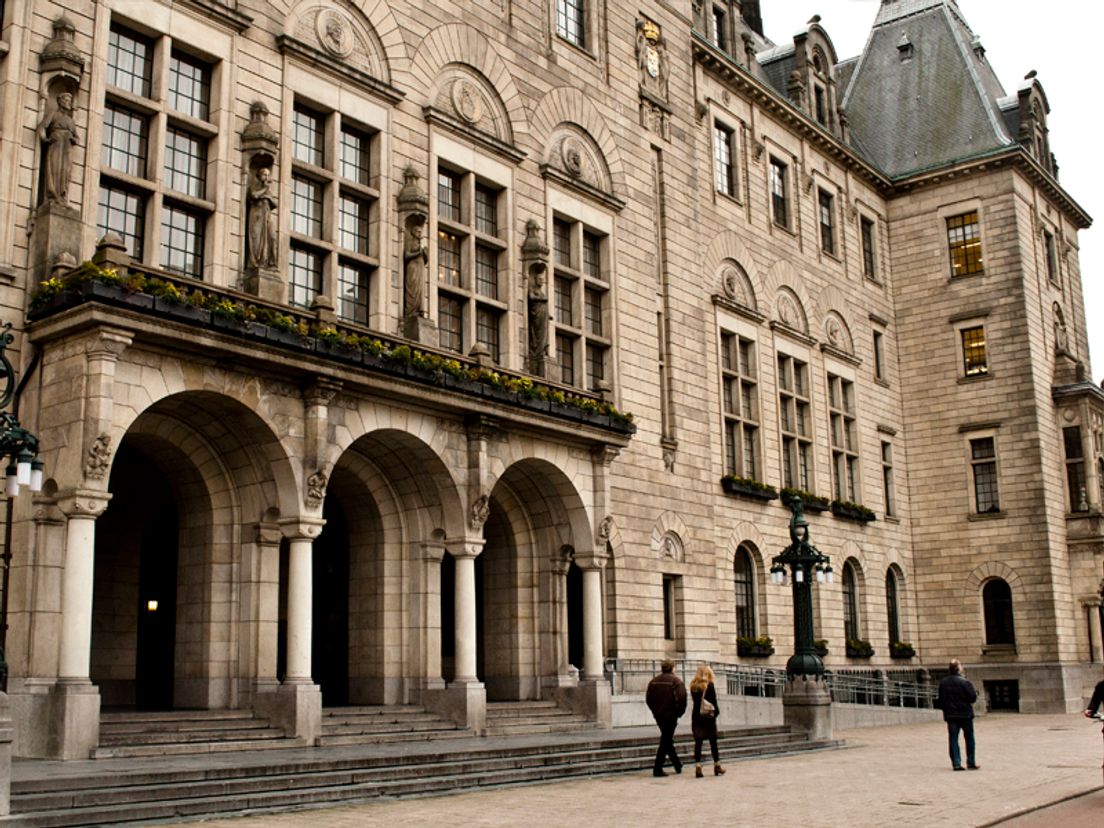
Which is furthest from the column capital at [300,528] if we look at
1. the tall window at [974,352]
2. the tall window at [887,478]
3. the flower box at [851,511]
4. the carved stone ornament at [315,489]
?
the tall window at [974,352]

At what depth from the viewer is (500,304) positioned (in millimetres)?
27438

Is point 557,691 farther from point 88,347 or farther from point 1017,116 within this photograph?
point 1017,116

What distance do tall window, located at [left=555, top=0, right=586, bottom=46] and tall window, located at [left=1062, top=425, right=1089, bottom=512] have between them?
25.2 metres

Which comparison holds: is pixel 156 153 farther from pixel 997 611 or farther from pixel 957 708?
pixel 997 611

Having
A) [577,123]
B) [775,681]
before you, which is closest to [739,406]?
[775,681]

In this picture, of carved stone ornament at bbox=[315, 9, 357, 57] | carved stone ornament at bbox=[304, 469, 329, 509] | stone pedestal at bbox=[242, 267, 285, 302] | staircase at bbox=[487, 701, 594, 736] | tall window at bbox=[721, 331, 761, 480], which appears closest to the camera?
carved stone ornament at bbox=[304, 469, 329, 509]

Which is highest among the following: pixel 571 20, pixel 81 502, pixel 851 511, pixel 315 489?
pixel 571 20

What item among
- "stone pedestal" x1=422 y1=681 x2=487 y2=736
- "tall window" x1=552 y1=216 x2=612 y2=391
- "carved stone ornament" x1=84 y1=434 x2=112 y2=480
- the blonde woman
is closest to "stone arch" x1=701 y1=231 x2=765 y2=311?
"tall window" x1=552 y1=216 x2=612 y2=391

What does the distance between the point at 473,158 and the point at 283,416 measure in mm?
9066

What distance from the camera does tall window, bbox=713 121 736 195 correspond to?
3862cm

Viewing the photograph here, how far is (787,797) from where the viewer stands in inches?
646

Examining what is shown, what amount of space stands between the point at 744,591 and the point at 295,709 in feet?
61.9

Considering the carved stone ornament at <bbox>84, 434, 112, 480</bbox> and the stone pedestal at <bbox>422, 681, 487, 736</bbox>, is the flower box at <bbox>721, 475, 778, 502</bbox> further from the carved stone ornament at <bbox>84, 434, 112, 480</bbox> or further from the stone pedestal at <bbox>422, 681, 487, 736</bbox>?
the carved stone ornament at <bbox>84, 434, 112, 480</bbox>

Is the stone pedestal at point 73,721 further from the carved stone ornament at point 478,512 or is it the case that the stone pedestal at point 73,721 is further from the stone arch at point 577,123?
the stone arch at point 577,123
